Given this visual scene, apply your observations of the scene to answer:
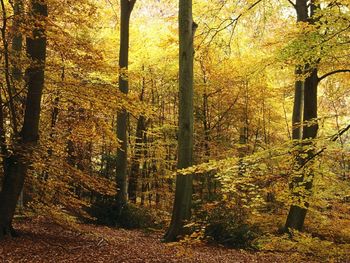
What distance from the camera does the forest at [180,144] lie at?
4.35 m

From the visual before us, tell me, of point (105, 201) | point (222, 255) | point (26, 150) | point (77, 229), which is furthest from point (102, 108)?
point (105, 201)

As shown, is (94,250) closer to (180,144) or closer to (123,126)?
(180,144)

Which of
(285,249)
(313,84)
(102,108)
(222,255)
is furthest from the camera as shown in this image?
(313,84)

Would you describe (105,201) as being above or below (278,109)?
below

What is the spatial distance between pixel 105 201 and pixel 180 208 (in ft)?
15.0

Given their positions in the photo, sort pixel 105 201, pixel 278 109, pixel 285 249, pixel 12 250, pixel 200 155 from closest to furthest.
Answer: pixel 285 249 < pixel 12 250 < pixel 105 201 < pixel 200 155 < pixel 278 109

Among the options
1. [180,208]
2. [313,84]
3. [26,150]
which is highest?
[313,84]

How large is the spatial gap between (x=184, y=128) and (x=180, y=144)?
15.6 inches

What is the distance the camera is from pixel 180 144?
8.51m

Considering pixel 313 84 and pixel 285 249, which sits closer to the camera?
pixel 285 249

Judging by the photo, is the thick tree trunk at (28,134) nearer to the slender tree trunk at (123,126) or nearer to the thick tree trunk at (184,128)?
the thick tree trunk at (184,128)

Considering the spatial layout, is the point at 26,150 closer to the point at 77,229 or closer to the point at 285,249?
the point at 77,229

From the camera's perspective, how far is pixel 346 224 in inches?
423

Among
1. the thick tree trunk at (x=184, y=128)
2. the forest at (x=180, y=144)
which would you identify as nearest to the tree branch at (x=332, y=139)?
the forest at (x=180, y=144)
